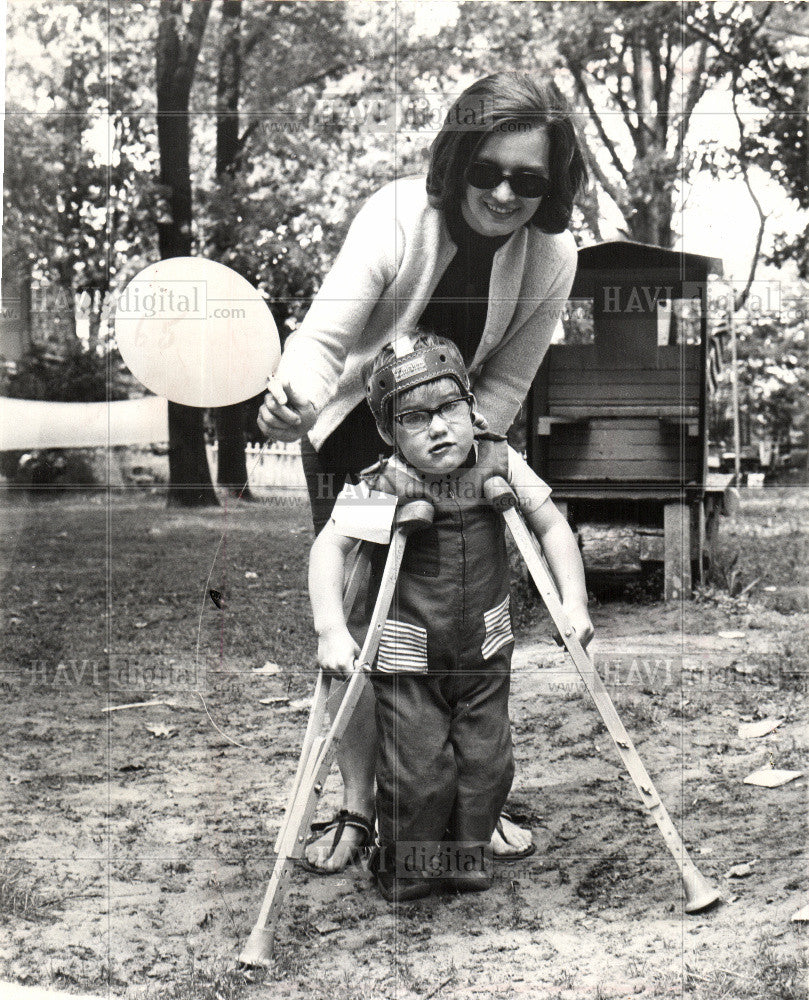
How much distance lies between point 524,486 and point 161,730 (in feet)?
5.43

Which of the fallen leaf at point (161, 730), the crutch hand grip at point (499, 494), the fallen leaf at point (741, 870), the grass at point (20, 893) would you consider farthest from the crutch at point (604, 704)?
the fallen leaf at point (161, 730)

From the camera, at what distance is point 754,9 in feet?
10.7

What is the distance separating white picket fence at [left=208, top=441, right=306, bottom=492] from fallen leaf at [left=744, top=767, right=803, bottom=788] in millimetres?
1574

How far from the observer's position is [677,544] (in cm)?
342

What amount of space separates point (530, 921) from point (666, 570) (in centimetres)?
→ 129

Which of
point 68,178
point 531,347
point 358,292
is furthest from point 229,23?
point 531,347

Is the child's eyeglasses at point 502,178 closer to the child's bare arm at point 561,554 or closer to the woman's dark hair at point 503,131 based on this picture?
the woman's dark hair at point 503,131

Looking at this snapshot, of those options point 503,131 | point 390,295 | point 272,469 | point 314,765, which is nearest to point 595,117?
point 503,131

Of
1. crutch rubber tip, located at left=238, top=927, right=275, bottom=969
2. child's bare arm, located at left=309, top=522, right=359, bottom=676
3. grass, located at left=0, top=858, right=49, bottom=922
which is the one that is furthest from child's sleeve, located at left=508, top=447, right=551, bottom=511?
grass, located at left=0, top=858, right=49, bottom=922

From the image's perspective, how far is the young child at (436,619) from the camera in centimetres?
264

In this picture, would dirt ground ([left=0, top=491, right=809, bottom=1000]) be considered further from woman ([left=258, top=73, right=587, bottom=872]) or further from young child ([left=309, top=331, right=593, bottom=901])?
woman ([left=258, top=73, right=587, bottom=872])

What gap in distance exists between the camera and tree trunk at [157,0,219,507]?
3.41 metres

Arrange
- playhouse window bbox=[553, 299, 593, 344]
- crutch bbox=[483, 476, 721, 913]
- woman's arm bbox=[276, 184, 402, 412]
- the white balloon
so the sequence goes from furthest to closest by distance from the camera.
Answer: playhouse window bbox=[553, 299, 593, 344] → the white balloon → woman's arm bbox=[276, 184, 402, 412] → crutch bbox=[483, 476, 721, 913]

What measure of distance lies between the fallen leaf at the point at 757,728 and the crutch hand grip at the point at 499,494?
1.25 meters
